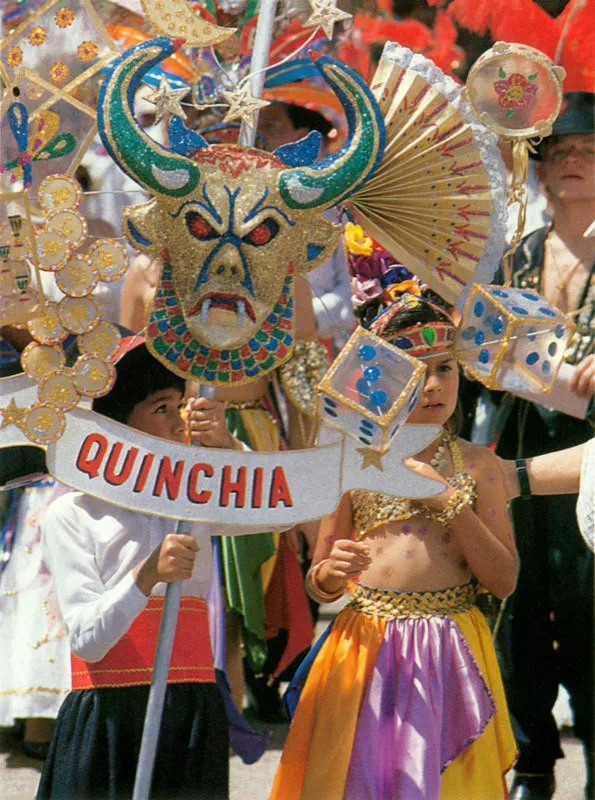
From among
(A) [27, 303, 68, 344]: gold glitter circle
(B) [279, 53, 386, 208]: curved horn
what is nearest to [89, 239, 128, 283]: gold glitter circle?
(A) [27, 303, 68, 344]: gold glitter circle

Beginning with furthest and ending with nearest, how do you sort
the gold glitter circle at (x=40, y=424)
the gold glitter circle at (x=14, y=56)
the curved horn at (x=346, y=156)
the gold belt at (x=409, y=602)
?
the gold belt at (x=409, y=602)
the gold glitter circle at (x=14, y=56)
the curved horn at (x=346, y=156)
the gold glitter circle at (x=40, y=424)

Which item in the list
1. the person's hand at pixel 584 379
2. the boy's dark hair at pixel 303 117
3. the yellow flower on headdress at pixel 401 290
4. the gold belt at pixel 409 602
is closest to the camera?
the gold belt at pixel 409 602

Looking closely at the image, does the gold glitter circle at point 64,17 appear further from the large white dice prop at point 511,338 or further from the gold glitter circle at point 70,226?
the large white dice prop at point 511,338

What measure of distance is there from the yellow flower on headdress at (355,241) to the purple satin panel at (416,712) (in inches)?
34.8

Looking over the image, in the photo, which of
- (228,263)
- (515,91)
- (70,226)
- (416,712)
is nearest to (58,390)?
(70,226)

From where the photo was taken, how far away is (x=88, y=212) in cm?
336

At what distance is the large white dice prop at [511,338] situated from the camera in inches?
121

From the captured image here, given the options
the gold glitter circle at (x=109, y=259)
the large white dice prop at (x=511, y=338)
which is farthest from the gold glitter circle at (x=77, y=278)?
the large white dice prop at (x=511, y=338)

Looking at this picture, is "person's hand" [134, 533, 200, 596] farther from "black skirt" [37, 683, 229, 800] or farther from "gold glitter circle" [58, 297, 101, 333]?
"gold glitter circle" [58, 297, 101, 333]

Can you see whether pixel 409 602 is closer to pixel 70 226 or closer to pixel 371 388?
pixel 371 388

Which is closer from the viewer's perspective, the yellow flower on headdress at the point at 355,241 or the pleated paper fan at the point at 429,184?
the pleated paper fan at the point at 429,184

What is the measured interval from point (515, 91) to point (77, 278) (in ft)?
3.35

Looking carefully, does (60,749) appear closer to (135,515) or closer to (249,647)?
(135,515)

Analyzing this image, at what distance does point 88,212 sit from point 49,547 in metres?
0.78
